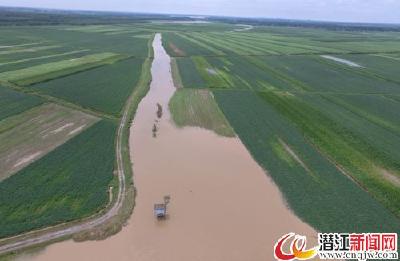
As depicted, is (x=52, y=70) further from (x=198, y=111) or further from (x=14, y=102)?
(x=198, y=111)

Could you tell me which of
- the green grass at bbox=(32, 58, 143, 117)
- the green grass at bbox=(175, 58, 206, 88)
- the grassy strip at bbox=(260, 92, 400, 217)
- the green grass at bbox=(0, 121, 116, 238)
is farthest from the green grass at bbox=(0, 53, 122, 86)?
the grassy strip at bbox=(260, 92, 400, 217)

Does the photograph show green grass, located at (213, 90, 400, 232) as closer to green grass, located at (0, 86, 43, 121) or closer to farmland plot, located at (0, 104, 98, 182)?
farmland plot, located at (0, 104, 98, 182)

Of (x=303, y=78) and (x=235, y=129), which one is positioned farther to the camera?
(x=303, y=78)

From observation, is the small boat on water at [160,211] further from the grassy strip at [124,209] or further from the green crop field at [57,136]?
the green crop field at [57,136]

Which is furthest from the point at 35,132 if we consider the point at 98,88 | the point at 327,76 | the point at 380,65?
the point at 380,65

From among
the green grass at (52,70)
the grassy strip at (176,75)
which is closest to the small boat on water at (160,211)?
the grassy strip at (176,75)

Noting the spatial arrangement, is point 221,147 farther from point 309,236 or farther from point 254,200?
point 309,236

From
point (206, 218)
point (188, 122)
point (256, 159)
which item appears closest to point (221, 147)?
point (256, 159)
